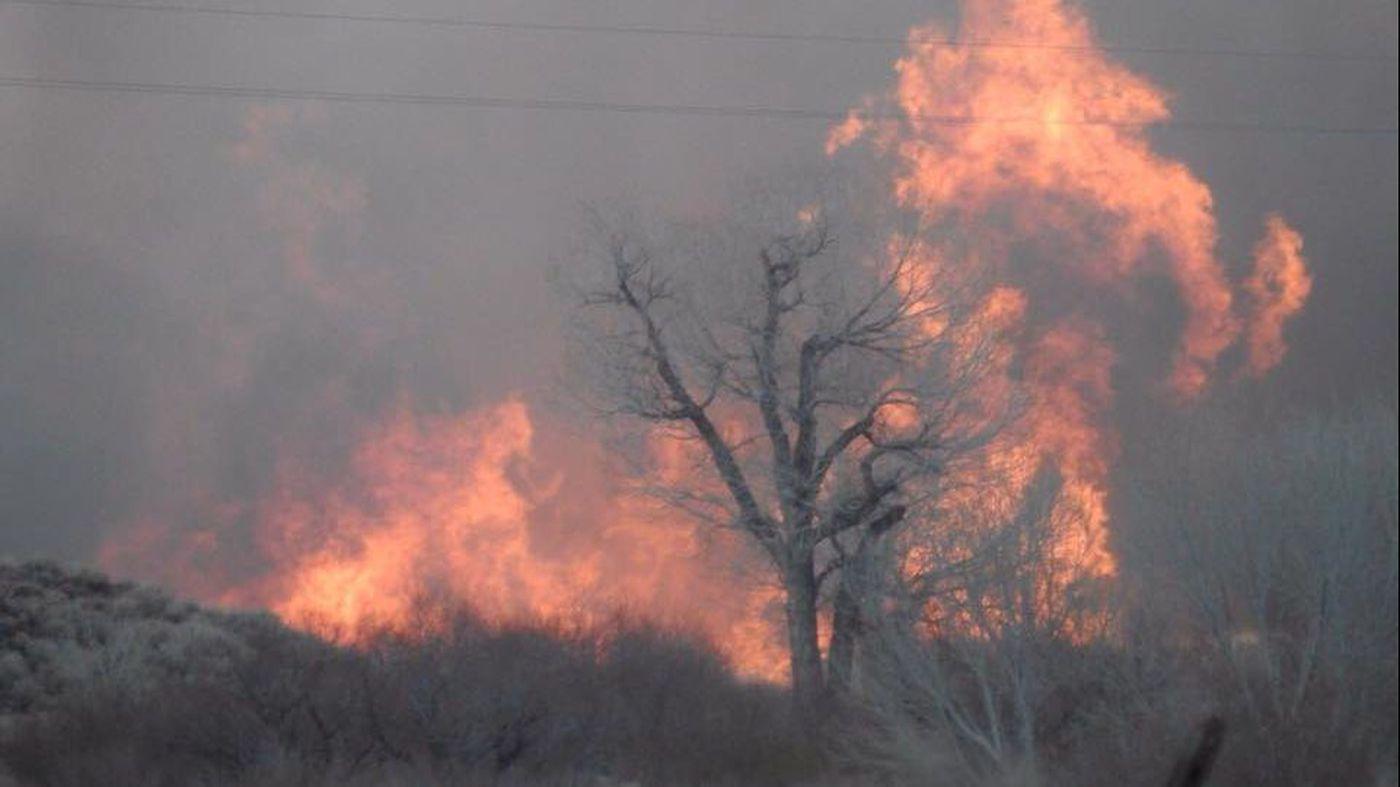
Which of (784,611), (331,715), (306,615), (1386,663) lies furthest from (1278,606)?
(306,615)

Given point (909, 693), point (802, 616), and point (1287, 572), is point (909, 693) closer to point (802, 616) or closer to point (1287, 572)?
point (1287, 572)

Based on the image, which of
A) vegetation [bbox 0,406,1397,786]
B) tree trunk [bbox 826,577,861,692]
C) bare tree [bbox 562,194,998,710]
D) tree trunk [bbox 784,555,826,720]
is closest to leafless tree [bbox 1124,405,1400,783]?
vegetation [bbox 0,406,1397,786]

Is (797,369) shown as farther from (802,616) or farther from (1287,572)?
A: (1287,572)

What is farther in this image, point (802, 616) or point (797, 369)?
point (797, 369)

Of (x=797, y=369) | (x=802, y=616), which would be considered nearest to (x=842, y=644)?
(x=802, y=616)

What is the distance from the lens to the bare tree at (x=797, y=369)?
24000mm

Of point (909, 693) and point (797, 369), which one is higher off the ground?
point (797, 369)

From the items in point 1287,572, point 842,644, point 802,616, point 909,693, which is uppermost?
point 802,616

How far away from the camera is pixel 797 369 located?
24953mm

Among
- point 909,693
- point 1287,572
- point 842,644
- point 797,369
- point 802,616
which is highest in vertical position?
point 797,369

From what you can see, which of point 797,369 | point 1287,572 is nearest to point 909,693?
point 1287,572

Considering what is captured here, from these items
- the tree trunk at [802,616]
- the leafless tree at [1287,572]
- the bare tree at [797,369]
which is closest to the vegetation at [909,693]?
the leafless tree at [1287,572]

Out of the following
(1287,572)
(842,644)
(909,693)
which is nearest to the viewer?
(1287,572)

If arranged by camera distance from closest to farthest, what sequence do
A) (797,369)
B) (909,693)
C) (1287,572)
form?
(1287,572) → (909,693) → (797,369)
